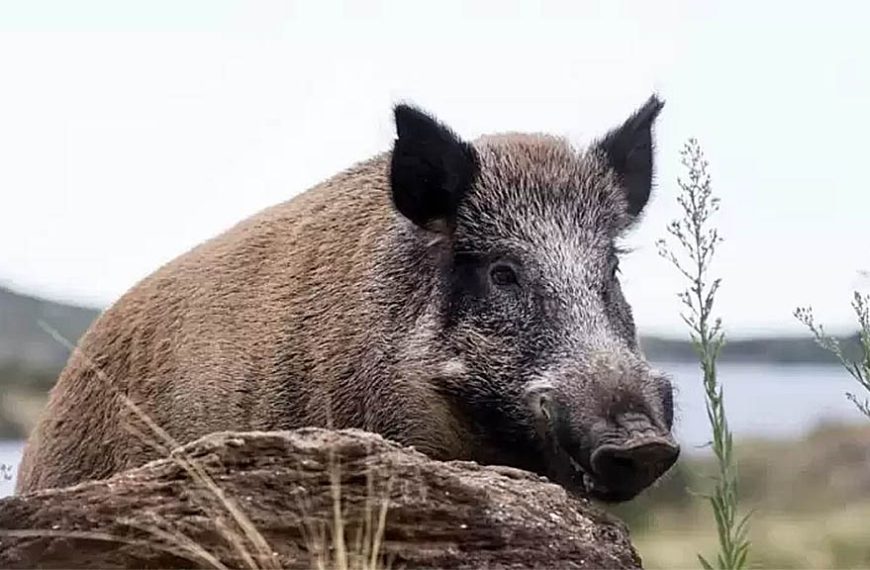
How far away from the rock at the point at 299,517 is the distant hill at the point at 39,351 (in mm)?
1663

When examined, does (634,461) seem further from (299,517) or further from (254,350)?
(254,350)

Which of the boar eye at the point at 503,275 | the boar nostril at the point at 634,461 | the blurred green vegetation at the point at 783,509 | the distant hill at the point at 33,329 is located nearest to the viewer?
the boar nostril at the point at 634,461

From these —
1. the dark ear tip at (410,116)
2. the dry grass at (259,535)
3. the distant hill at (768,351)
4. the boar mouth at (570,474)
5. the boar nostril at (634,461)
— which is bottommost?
the dry grass at (259,535)

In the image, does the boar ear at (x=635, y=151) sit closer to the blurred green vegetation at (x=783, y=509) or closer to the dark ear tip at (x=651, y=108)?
the dark ear tip at (x=651, y=108)

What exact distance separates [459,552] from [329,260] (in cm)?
265

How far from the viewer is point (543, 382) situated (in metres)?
5.11

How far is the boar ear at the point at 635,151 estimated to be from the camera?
6156mm

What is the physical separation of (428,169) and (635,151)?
0.98m

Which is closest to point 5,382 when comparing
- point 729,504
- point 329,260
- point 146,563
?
point 329,260

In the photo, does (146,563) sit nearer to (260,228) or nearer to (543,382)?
(543,382)

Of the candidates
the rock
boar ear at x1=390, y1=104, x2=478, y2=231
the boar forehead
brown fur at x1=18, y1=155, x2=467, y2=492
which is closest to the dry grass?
the rock

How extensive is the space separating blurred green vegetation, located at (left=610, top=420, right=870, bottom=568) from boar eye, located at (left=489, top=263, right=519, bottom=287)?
904 mm

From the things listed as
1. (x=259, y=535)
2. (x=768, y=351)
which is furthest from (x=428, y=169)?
(x=259, y=535)

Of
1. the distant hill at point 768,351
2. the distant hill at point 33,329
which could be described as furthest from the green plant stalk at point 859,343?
the distant hill at point 33,329
